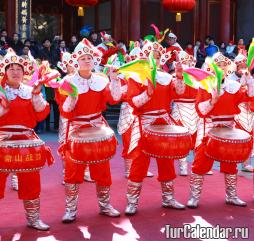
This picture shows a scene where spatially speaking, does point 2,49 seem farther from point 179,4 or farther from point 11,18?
point 179,4

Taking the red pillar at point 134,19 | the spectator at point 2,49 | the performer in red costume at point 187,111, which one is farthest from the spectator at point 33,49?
the performer in red costume at point 187,111

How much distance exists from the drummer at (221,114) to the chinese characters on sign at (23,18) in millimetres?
8088

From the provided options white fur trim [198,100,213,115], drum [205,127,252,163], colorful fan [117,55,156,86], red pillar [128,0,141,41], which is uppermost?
red pillar [128,0,141,41]

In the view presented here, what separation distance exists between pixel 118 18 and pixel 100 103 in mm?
8749

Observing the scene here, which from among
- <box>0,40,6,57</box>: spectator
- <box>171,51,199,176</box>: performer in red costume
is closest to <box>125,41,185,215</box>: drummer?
<box>171,51,199,176</box>: performer in red costume

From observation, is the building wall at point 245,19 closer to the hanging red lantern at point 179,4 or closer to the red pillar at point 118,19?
the red pillar at point 118,19

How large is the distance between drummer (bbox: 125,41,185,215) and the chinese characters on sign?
7.91m

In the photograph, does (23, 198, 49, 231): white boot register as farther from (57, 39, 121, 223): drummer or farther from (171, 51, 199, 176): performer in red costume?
(171, 51, 199, 176): performer in red costume

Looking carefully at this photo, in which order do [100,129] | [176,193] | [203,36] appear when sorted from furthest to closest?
[203,36] < [176,193] < [100,129]

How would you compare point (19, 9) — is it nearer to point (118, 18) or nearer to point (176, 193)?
point (118, 18)

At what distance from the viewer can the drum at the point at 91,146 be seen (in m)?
3.81

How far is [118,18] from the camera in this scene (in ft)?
41.0

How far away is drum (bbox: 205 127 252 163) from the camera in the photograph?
13.7 feet

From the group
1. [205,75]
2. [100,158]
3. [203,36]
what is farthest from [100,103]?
[203,36]
